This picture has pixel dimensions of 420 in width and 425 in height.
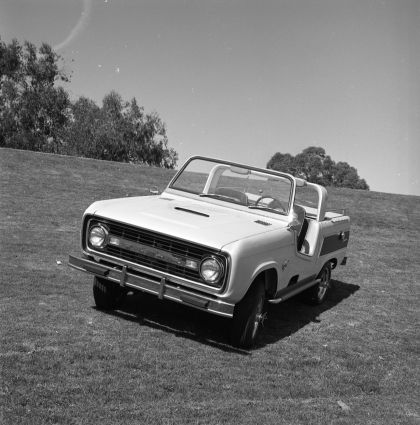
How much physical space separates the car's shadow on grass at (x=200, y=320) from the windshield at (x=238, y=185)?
132 cm

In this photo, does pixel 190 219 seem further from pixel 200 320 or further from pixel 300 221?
pixel 300 221

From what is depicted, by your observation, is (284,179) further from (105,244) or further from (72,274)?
(72,274)

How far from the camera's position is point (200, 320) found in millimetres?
6566

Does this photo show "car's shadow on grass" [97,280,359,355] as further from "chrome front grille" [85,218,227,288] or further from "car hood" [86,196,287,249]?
"car hood" [86,196,287,249]

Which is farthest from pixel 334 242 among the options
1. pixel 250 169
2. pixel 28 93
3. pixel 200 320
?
pixel 28 93

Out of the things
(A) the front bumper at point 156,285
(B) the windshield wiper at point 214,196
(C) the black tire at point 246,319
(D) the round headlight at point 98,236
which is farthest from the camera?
(B) the windshield wiper at point 214,196

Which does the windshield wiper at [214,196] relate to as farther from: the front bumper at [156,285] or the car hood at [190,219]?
the front bumper at [156,285]

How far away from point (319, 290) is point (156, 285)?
3.21 metres

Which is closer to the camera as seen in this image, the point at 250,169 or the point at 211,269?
the point at 211,269

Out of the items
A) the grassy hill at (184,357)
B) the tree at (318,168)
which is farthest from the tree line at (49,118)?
the grassy hill at (184,357)

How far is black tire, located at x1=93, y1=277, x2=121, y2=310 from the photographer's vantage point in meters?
6.29

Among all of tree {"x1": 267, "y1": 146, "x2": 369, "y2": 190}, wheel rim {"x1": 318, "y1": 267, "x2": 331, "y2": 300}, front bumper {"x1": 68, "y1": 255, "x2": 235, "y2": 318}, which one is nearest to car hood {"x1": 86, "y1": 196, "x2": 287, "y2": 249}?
front bumper {"x1": 68, "y1": 255, "x2": 235, "y2": 318}

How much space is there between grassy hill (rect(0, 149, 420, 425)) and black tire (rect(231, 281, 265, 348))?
0.15 m

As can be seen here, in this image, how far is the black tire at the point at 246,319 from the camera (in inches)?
225
